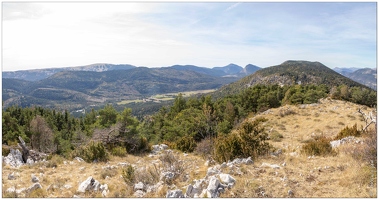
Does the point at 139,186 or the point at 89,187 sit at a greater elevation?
the point at 139,186

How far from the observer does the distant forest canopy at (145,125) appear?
16.1 meters

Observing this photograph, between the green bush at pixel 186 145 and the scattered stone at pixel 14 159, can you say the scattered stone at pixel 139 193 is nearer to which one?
the scattered stone at pixel 14 159

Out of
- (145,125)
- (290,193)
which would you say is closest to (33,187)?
(290,193)

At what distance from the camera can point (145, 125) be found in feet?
95.3

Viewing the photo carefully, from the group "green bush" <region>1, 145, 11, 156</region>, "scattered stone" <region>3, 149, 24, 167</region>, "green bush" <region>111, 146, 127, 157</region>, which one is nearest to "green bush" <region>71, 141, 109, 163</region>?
"green bush" <region>111, 146, 127, 157</region>

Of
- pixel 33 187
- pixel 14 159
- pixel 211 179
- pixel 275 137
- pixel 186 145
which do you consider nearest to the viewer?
pixel 211 179

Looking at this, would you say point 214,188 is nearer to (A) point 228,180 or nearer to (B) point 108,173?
(A) point 228,180

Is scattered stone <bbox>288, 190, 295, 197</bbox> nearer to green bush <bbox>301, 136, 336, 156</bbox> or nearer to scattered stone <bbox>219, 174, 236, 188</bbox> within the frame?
scattered stone <bbox>219, 174, 236, 188</bbox>

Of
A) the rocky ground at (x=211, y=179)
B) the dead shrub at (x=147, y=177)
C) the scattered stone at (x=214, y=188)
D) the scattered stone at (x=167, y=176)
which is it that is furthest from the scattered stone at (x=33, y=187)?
the scattered stone at (x=214, y=188)

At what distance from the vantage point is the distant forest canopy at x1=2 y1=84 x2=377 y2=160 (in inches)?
635

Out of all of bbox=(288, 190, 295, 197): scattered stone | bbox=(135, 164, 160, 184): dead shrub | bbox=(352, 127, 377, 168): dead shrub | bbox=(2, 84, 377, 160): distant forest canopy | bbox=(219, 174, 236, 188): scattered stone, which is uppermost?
bbox=(352, 127, 377, 168): dead shrub

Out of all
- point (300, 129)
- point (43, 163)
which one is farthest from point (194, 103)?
point (43, 163)

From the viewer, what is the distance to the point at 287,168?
834cm

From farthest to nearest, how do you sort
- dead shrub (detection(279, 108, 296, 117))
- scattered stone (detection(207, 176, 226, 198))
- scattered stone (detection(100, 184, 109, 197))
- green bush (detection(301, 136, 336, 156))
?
dead shrub (detection(279, 108, 296, 117))
green bush (detection(301, 136, 336, 156))
scattered stone (detection(100, 184, 109, 197))
scattered stone (detection(207, 176, 226, 198))
